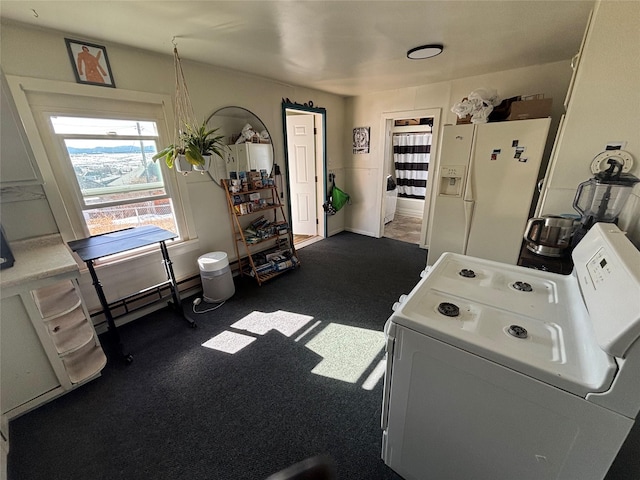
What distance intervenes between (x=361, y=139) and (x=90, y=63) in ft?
11.6

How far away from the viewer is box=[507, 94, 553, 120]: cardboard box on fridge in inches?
92.1

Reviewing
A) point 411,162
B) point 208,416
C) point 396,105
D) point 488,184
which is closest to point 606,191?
point 488,184

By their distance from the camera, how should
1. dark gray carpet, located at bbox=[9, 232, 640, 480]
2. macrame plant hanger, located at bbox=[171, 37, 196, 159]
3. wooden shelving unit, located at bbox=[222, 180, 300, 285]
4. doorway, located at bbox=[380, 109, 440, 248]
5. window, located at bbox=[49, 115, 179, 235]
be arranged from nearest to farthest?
1. dark gray carpet, located at bbox=[9, 232, 640, 480]
2. window, located at bbox=[49, 115, 179, 235]
3. macrame plant hanger, located at bbox=[171, 37, 196, 159]
4. wooden shelving unit, located at bbox=[222, 180, 300, 285]
5. doorway, located at bbox=[380, 109, 440, 248]

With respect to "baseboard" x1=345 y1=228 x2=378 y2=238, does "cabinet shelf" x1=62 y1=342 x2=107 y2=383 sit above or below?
above

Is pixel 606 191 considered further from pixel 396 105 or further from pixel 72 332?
pixel 72 332

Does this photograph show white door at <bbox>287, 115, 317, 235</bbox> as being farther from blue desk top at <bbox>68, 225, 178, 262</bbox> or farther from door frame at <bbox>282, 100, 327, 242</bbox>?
blue desk top at <bbox>68, 225, 178, 262</bbox>

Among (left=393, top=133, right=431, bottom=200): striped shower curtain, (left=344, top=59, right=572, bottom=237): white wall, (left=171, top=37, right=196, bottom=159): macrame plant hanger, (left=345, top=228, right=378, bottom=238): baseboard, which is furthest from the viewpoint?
(left=393, top=133, right=431, bottom=200): striped shower curtain

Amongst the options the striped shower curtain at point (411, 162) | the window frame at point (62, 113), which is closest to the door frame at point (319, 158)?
the window frame at point (62, 113)

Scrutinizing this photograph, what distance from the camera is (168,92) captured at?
245cm

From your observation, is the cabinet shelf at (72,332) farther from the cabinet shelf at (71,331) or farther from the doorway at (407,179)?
the doorway at (407,179)

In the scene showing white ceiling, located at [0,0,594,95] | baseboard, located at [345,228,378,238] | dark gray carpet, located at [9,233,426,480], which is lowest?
dark gray carpet, located at [9,233,426,480]

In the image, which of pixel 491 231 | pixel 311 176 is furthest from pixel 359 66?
pixel 491 231

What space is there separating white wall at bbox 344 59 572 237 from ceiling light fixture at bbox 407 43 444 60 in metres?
1.25

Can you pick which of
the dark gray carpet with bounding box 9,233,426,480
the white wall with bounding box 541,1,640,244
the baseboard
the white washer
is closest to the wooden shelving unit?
the dark gray carpet with bounding box 9,233,426,480
